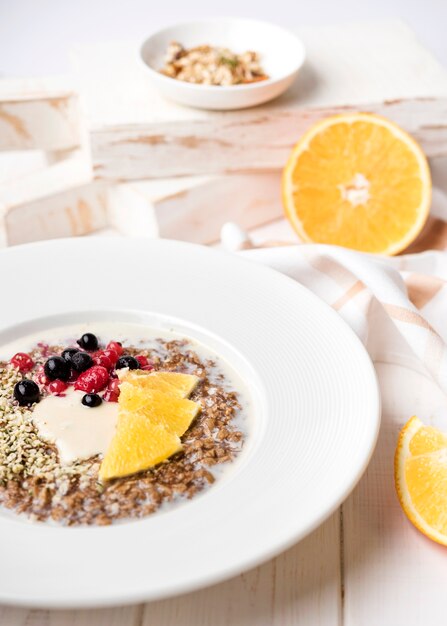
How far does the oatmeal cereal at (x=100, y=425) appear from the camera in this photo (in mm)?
1534

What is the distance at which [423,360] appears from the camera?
2045mm

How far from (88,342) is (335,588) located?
0.75 m

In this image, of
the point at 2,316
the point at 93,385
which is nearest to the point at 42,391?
the point at 93,385

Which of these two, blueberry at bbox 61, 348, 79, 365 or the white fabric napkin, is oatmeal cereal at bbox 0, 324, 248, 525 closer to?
blueberry at bbox 61, 348, 79, 365

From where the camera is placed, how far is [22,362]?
1.87 m

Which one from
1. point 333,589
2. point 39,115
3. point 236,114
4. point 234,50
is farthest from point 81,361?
point 234,50

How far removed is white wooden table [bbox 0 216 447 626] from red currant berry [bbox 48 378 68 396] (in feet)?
1.54

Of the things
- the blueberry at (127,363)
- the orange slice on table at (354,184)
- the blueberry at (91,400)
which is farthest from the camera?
the orange slice on table at (354,184)

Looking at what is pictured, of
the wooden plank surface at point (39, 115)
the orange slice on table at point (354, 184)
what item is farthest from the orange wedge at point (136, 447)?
the wooden plank surface at point (39, 115)

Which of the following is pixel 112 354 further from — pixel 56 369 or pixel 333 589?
pixel 333 589

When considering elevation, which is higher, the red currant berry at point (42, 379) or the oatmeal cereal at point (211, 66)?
the oatmeal cereal at point (211, 66)

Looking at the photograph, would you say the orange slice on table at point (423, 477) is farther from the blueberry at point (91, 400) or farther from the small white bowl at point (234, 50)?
the small white bowl at point (234, 50)

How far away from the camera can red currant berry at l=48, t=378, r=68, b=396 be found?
5.90 ft

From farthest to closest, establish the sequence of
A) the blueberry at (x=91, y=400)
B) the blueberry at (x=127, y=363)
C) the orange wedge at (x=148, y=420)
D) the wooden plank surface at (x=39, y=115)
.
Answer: the wooden plank surface at (x=39, y=115)
the blueberry at (x=127, y=363)
the blueberry at (x=91, y=400)
the orange wedge at (x=148, y=420)
